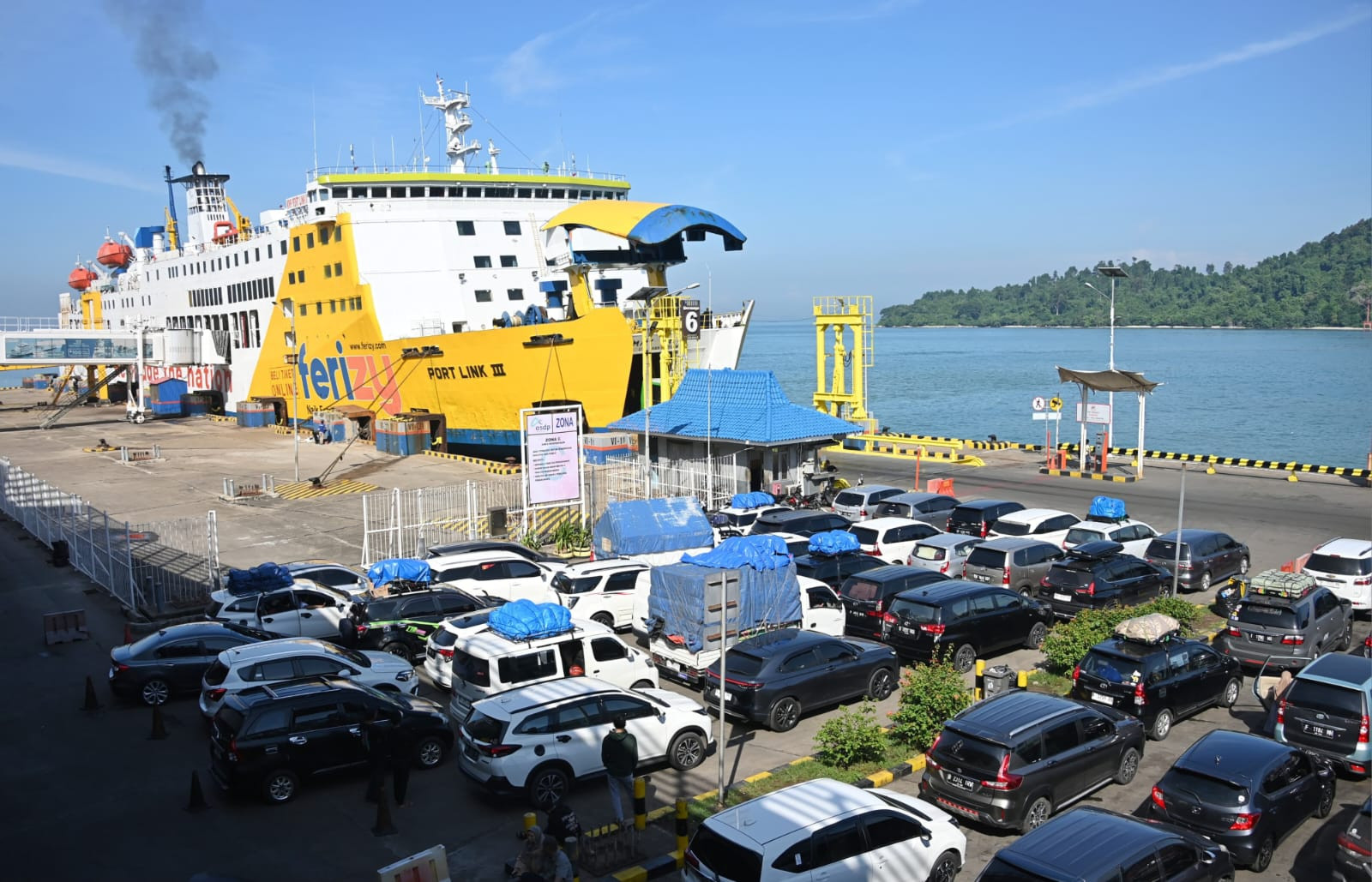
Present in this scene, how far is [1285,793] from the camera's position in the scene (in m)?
9.26

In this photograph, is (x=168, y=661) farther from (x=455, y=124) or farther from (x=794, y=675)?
(x=455, y=124)

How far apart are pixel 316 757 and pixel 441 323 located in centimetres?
2926

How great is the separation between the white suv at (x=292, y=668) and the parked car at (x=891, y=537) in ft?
33.0

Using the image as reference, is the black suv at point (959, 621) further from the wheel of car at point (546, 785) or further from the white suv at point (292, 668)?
the white suv at point (292, 668)

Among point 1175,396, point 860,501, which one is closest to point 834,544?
point 860,501

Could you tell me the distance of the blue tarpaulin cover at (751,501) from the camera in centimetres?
2414

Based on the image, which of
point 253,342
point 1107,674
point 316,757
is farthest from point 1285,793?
point 253,342

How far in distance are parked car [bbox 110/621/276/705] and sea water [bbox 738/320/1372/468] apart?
33211mm

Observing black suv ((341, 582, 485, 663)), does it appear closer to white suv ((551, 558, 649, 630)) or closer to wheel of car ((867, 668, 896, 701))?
white suv ((551, 558, 649, 630))

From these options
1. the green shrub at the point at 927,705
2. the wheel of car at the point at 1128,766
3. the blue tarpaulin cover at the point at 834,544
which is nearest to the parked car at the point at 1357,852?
the wheel of car at the point at 1128,766

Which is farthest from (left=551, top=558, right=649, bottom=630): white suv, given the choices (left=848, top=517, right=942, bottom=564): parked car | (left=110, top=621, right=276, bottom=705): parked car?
(left=848, top=517, right=942, bottom=564): parked car

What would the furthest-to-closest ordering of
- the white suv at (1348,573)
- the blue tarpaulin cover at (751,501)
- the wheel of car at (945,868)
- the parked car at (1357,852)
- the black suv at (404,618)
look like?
the blue tarpaulin cover at (751,501) < the white suv at (1348,573) < the black suv at (404,618) < the wheel of car at (945,868) < the parked car at (1357,852)

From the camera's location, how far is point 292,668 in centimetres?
1228

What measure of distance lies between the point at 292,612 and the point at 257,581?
4.25 feet
